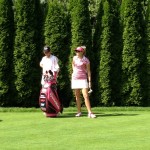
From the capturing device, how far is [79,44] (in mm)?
14719

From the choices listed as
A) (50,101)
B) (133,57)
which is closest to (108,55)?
(133,57)

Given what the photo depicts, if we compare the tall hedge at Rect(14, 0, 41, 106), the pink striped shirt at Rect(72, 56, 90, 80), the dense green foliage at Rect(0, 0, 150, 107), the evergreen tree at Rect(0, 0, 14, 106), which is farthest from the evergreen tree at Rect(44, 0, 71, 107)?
the pink striped shirt at Rect(72, 56, 90, 80)

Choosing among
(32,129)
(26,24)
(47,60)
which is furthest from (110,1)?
(32,129)

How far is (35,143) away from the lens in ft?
24.8

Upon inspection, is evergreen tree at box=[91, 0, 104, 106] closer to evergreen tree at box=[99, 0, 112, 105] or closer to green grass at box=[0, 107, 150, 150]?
evergreen tree at box=[99, 0, 112, 105]

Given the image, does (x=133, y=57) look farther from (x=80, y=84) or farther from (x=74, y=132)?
(x=74, y=132)

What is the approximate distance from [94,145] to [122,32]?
7979 millimetres

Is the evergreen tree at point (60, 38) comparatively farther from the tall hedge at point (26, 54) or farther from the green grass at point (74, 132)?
the green grass at point (74, 132)

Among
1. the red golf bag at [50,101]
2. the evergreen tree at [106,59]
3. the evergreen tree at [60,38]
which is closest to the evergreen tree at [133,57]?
the evergreen tree at [106,59]

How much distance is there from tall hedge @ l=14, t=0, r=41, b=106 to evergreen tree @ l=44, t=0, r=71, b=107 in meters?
0.46

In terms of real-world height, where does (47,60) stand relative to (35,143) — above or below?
above

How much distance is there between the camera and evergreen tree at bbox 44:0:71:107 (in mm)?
14805

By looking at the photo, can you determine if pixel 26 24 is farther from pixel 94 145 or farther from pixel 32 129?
pixel 94 145

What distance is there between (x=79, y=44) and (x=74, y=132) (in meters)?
6.38
